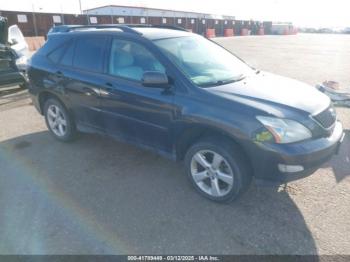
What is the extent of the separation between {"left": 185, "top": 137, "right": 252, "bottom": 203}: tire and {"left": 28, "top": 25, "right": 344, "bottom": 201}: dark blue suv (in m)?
0.01

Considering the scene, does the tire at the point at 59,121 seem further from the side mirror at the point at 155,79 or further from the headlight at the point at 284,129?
the headlight at the point at 284,129

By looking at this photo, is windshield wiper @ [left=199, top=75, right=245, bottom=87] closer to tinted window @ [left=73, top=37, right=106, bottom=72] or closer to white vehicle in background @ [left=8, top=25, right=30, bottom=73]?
tinted window @ [left=73, top=37, right=106, bottom=72]

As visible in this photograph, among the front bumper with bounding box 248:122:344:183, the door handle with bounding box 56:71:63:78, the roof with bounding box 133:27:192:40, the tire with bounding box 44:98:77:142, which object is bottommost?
the tire with bounding box 44:98:77:142

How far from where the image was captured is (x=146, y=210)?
3.06 m

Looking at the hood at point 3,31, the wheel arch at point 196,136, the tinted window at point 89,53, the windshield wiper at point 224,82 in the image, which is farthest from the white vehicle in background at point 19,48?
the windshield wiper at point 224,82

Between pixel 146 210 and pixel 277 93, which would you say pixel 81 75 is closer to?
pixel 146 210

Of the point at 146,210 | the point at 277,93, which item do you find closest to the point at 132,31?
the point at 277,93

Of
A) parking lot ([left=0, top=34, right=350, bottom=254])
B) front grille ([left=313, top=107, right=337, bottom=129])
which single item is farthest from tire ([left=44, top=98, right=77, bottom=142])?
front grille ([left=313, top=107, right=337, bottom=129])

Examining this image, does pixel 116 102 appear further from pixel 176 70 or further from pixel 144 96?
pixel 176 70

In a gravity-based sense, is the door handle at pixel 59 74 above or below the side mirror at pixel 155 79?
below

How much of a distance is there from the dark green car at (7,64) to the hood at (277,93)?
263 inches

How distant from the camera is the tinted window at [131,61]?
136 inches

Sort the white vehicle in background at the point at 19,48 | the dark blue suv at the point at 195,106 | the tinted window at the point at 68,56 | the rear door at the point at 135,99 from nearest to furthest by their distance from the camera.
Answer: the dark blue suv at the point at 195,106
the rear door at the point at 135,99
the tinted window at the point at 68,56
the white vehicle in background at the point at 19,48

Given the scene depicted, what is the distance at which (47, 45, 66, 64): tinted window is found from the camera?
444 centimetres
